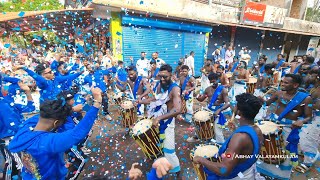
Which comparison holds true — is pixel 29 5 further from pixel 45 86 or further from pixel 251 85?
pixel 251 85

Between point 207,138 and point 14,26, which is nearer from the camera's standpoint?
point 207,138

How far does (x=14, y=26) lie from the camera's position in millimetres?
8484

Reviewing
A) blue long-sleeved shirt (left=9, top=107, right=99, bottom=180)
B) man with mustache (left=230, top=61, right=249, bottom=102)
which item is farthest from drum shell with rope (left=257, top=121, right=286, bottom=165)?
man with mustache (left=230, top=61, right=249, bottom=102)

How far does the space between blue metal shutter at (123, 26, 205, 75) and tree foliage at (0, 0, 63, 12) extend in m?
8.56

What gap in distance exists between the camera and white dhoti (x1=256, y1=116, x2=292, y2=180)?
3.30 meters

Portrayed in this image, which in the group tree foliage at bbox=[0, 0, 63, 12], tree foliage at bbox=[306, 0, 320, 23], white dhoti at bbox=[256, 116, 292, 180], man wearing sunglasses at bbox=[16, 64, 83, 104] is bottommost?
white dhoti at bbox=[256, 116, 292, 180]

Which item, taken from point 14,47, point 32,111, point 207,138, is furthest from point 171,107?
point 14,47

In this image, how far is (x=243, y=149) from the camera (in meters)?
2.02

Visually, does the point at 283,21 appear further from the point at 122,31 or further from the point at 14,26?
the point at 14,26

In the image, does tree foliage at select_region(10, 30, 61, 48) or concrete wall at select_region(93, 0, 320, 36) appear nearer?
concrete wall at select_region(93, 0, 320, 36)

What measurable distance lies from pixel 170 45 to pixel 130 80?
607 centimetres

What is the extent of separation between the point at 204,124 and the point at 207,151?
135 cm

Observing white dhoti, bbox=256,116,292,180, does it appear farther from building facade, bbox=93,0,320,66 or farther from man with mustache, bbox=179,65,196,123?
building facade, bbox=93,0,320,66

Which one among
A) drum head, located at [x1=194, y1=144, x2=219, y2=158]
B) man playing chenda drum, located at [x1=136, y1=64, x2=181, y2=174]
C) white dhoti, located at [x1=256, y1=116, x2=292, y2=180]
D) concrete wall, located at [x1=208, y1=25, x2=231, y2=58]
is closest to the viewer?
drum head, located at [x1=194, y1=144, x2=219, y2=158]
